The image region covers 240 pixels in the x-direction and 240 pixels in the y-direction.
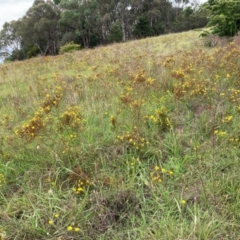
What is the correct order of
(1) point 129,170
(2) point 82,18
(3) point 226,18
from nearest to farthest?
(1) point 129,170, (3) point 226,18, (2) point 82,18

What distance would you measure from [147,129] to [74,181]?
40.3 inches

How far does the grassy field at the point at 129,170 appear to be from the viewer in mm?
1968

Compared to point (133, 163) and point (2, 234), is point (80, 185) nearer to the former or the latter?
point (133, 163)

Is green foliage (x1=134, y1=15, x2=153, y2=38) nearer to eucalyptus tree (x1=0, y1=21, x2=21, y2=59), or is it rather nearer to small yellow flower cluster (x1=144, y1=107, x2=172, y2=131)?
eucalyptus tree (x1=0, y1=21, x2=21, y2=59)

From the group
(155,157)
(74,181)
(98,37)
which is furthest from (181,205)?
(98,37)

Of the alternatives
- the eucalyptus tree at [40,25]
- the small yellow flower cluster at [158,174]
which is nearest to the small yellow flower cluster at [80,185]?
the small yellow flower cluster at [158,174]

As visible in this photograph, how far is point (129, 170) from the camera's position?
249 cm

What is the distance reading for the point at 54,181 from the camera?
2.46m

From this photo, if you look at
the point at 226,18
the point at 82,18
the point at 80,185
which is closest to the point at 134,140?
the point at 80,185

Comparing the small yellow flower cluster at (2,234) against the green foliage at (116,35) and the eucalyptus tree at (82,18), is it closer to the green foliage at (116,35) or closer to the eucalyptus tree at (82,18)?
the eucalyptus tree at (82,18)

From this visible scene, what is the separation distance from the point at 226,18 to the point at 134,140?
21.2 ft

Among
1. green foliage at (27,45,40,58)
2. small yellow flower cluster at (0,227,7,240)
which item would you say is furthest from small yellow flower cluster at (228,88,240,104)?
green foliage at (27,45,40,58)

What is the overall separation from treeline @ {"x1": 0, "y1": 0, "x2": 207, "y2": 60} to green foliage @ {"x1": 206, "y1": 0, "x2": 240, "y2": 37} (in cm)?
2074

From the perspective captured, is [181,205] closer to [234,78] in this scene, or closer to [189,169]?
[189,169]
